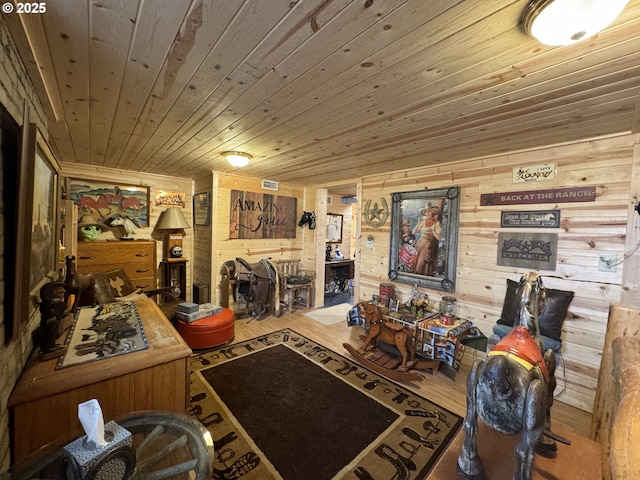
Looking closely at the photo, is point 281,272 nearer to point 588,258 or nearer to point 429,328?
point 429,328

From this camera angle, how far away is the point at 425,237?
338 centimetres

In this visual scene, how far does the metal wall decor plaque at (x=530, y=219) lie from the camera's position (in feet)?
8.08

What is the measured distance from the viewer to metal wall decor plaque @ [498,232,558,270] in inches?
97.9

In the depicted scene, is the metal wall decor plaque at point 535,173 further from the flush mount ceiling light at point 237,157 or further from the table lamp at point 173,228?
the table lamp at point 173,228

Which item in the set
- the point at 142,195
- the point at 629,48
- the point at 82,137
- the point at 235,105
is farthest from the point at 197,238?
the point at 629,48

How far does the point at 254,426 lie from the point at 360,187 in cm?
331

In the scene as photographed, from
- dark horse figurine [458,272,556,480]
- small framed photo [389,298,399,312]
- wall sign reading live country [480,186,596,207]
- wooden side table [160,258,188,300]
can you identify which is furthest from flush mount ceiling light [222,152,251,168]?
dark horse figurine [458,272,556,480]

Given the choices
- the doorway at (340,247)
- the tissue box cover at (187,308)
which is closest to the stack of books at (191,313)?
the tissue box cover at (187,308)

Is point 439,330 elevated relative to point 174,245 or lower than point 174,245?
lower

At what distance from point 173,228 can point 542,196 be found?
4.84 metres

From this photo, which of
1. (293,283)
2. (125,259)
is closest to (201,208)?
(125,259)

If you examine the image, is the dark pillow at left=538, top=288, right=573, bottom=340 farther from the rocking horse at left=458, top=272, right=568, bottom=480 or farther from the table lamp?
the table lamp

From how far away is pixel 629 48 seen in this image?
45.9 inches

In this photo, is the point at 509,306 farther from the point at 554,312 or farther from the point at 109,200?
the point at 109,200
